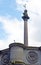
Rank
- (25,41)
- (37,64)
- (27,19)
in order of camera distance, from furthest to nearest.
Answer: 1. (27,19)
2. (25,41)
3. (37,64)

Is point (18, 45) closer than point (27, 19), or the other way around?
point (18, 45)

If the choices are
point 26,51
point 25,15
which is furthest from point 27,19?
point 26,51

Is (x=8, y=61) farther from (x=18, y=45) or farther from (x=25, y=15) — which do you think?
(x=25, y=15)

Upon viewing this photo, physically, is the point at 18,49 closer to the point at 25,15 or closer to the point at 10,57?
the point at 10,57

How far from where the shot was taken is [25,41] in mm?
41719

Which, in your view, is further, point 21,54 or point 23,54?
point 23,54

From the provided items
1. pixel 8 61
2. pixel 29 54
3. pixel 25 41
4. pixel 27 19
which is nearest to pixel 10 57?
pixel 8 61

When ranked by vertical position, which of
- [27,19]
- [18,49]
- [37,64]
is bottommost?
[37,64]

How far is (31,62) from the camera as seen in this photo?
36.0 m

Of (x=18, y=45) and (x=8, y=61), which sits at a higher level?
(x=18, y=45)

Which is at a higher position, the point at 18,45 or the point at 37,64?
the point at 18,45

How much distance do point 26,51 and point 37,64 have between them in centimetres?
292

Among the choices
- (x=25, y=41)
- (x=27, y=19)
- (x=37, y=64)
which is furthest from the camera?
(x=27, y=19)

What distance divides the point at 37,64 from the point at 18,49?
Result: 13.3 feet
